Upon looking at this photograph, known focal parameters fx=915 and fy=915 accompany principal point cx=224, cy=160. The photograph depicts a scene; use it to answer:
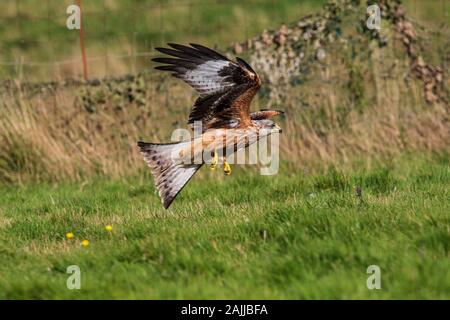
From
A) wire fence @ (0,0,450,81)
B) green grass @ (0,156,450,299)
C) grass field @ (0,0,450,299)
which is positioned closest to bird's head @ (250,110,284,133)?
grass field @ (0,0,450,299)

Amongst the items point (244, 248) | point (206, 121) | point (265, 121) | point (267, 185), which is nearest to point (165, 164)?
point (206, 121)

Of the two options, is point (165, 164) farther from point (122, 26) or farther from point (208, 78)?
point (122, 26)

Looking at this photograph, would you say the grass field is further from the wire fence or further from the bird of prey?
the wire fence

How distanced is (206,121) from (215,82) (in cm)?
45

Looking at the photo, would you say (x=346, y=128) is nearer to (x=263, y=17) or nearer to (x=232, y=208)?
(x=232, y=208)

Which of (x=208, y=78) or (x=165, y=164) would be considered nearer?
(x=208, y=78)

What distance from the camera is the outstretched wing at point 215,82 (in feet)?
27.1

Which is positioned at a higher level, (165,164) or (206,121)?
(206,121)

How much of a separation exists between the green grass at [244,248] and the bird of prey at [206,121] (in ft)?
1.18

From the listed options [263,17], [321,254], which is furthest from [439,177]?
[263,17]

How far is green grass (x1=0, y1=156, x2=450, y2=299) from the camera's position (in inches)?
217

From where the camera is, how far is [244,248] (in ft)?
20.6

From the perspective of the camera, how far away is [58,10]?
2120 cm

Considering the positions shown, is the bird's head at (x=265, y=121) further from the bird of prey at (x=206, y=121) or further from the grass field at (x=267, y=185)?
the grass field at (x=267, y=185)
